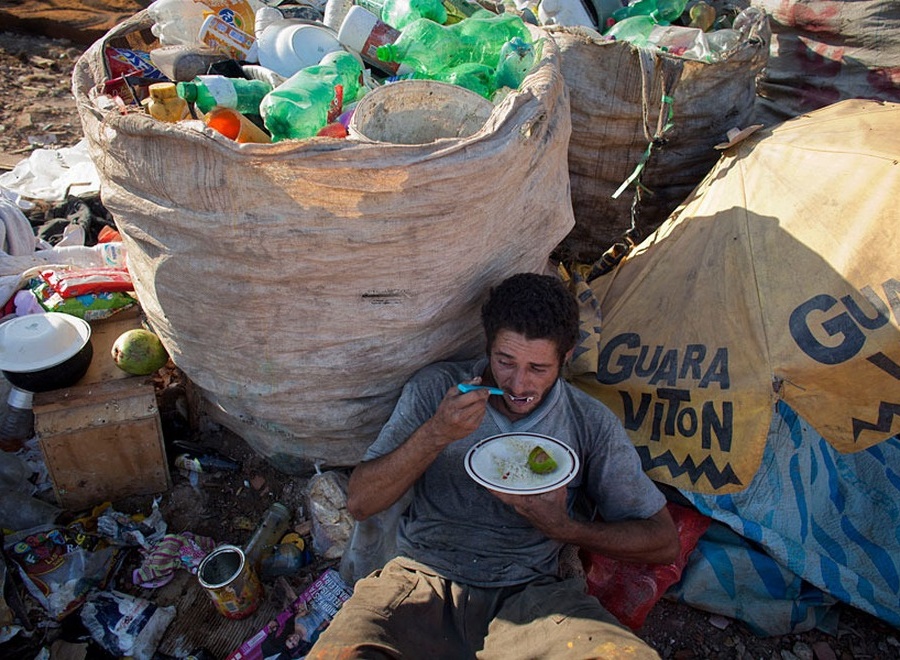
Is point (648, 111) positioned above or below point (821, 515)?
above

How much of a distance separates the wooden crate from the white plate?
1190 millimetres

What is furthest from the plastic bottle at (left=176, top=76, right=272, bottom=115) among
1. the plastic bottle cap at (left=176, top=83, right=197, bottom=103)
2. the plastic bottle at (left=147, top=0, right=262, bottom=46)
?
the plastic bottle at (left=147, top=0, right=262, bottom=46)

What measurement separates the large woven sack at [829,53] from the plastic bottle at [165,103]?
252 cm

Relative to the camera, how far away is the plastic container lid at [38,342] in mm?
2170

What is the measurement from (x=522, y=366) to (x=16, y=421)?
72.5 inches

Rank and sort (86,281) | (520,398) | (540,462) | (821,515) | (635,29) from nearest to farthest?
1. (540,462)
2. (520,398)
3. (821,515)
4. (86,281)
5. (635,29)

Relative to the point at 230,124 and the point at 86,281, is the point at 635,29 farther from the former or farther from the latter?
the point at 86,281

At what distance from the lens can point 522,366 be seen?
177cm

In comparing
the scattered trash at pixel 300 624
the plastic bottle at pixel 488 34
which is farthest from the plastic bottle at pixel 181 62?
the scattered trash at pixel 300 624

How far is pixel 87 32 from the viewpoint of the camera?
19.1 feet

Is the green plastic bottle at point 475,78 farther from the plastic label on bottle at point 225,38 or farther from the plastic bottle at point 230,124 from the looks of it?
the plastic label on bottle at point 225,38

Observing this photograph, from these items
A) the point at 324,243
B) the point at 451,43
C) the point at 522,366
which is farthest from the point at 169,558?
the point at 451,43

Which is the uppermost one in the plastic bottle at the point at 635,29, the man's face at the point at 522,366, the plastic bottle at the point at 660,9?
the plastic bottle at the point at 660,9

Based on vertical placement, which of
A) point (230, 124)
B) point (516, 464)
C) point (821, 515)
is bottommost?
point (821, 515)
